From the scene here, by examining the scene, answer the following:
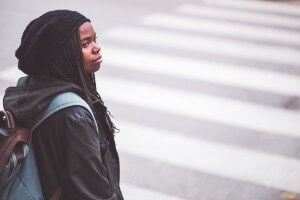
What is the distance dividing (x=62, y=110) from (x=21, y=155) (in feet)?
0.82

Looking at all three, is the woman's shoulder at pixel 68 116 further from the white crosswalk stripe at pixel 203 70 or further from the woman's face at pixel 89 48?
the white crosswalk stripe at pixel 203 70

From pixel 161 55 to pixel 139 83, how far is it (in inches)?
50.9

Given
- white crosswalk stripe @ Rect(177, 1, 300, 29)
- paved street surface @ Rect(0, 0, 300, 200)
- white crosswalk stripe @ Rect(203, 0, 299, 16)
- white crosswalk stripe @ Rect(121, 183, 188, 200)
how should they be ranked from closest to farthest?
1. white crosswalk stripe @ Rect(121, 183, 188, 200)
2. paved street surface @ Rect(0, 0, 300, 200)
3. white crosswalk stripe @ Rect(177, 1, 300, 29)
4. white crosswalk stripe @ Rect(203, 0, 299, 16)

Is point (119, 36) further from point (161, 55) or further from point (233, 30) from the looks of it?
point (233, 30)

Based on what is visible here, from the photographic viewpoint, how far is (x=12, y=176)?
188 cm

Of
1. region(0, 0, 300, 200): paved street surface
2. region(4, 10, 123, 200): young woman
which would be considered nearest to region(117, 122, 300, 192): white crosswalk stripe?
region(0, 0, 300, 200): paved street surface

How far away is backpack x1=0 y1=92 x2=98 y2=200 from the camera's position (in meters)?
1.84

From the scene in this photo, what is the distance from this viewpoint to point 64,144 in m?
1.88

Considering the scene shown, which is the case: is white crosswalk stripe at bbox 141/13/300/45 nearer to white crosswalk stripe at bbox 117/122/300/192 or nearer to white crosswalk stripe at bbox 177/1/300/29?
white crosswalk stripe at bbox 177/1/300/29

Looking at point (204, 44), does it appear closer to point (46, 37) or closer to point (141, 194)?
point (141, 194)

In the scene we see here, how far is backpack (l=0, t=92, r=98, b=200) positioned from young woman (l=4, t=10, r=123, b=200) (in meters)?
0.02

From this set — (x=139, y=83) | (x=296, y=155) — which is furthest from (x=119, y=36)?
(x=296, y=155)

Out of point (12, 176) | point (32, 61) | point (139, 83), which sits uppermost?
point (32, 61)

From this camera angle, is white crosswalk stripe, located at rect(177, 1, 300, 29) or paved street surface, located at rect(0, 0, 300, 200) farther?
white crosswalk stripe, located at rect(177, 1, 300, 29)
